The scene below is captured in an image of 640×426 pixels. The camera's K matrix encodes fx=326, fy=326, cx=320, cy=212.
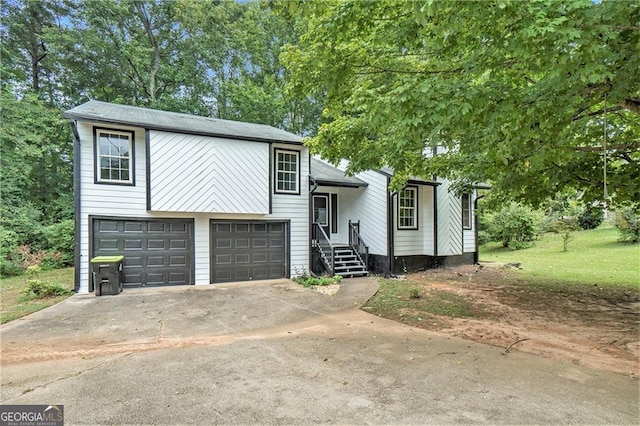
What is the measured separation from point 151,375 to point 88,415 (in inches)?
32.7

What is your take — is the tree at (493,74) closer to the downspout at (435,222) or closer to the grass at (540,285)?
the grass at (540,285)

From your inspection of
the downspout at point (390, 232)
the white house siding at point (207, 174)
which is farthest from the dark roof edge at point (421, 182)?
the white house siding at point (207, 174)

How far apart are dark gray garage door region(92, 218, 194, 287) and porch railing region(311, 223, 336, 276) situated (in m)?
4.15

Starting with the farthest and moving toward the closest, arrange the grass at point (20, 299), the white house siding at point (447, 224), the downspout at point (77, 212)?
the white house siding at point (447, 224), the downspout at point (77, 212), the grass at point (20, 299)

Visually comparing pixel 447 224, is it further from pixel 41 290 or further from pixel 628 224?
pixel 41 290

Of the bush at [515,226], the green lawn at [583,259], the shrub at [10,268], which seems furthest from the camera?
the bush at [515,226]

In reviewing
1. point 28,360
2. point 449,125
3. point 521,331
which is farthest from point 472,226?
point 28,360

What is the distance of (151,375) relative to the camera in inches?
142

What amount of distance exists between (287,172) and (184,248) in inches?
157

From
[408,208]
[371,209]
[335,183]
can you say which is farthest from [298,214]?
[408,208]

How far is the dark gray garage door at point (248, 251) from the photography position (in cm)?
991

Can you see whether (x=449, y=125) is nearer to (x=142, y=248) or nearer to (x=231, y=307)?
(x=231, y=307)

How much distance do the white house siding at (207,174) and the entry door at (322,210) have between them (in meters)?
2.87

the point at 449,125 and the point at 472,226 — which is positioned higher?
the point at 449,125
